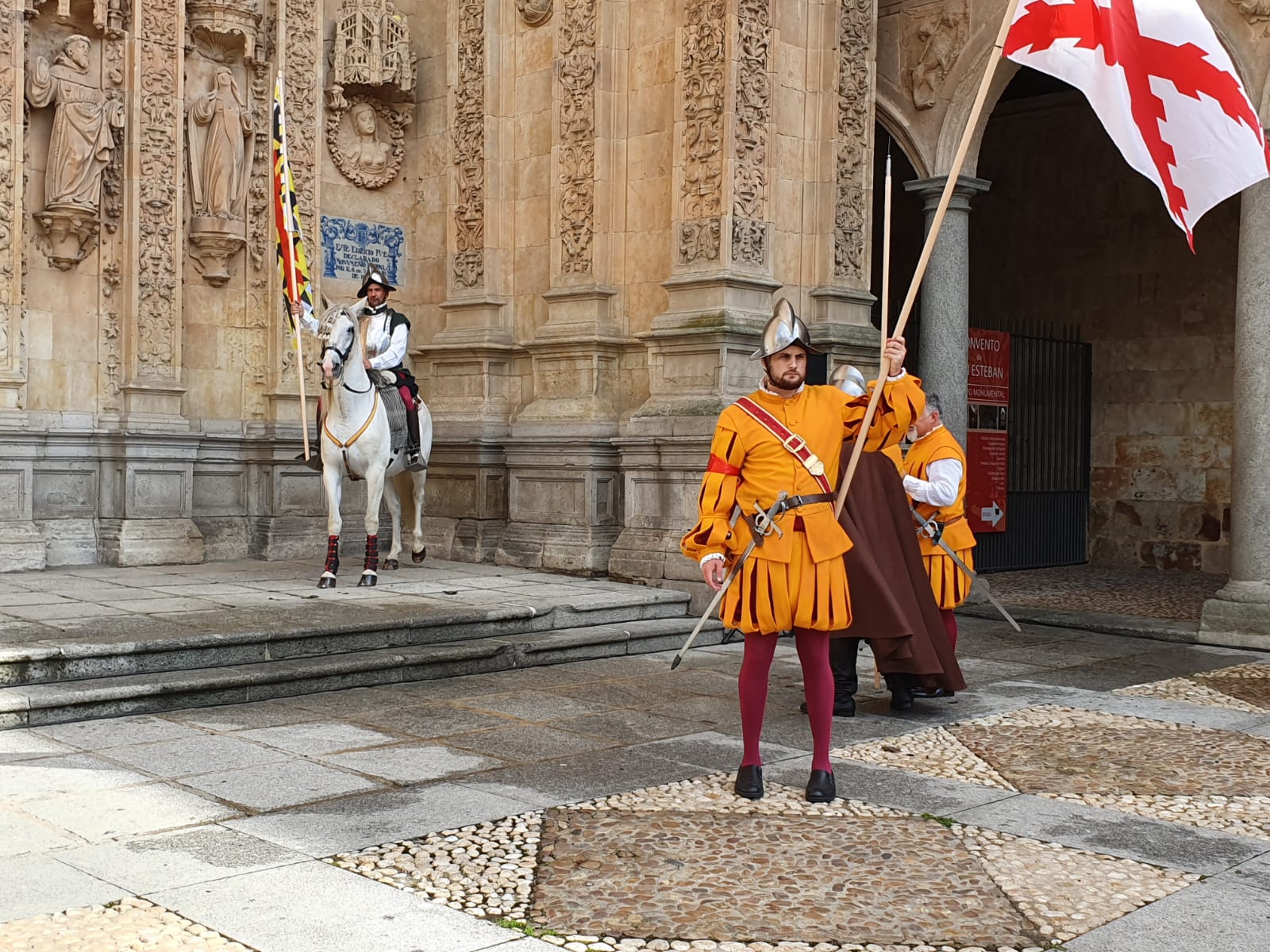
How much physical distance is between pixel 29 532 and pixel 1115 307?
12.7 metres

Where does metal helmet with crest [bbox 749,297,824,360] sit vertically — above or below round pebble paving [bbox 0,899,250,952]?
above

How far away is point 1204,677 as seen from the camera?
9.09m

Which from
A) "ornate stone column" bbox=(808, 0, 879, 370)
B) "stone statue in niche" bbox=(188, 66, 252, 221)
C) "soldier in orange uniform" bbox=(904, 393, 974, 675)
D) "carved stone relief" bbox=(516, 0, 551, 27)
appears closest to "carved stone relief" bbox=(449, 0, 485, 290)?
"carved stone relief" bbox=(516, 0, 551, 27)

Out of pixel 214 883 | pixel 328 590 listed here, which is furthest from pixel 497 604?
pixel 214 883

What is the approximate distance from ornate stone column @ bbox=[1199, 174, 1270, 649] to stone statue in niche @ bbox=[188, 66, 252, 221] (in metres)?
8.55

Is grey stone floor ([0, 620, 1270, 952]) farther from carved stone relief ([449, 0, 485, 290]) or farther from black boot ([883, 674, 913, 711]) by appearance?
Answer: carved stone relief ([449, 0, 485, 290])

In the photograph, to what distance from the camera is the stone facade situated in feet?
37.7

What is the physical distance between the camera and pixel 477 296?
13258 mm

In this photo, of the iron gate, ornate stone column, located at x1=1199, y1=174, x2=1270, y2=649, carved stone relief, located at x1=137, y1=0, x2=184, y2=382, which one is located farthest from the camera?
the iron gate

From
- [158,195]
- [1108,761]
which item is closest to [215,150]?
[158,195]

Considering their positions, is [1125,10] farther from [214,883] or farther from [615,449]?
[615,449]

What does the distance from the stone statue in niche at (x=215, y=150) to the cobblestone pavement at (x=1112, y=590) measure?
8.09 meters

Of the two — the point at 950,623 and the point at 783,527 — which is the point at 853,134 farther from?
the point at 783,527

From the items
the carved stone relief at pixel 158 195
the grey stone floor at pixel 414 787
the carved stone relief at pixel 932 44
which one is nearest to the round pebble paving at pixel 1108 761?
the grey stone floor at pixel 414 787
